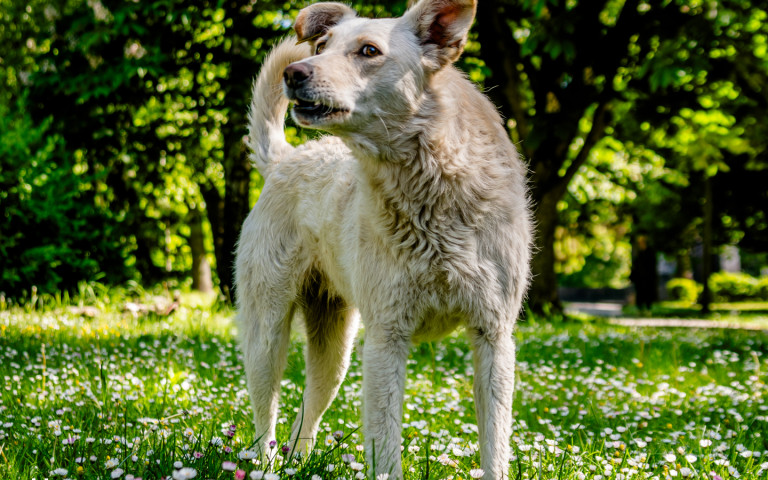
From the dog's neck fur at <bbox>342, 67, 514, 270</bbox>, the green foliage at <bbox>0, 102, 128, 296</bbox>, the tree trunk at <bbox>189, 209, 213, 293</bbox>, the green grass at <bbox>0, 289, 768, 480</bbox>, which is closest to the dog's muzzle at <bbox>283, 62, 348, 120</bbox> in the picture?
the dog's neck fur at <bbox>342, 67, 514, 270</bbox>

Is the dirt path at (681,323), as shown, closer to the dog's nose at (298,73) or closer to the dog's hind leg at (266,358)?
the dog's hind leg at (266,358)

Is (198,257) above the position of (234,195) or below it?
below

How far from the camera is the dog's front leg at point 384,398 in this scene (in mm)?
2742

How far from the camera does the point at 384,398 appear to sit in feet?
9.09

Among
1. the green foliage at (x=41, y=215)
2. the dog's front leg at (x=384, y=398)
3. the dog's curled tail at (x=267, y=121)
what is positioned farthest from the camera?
the green foliage at (x=41, y=215)

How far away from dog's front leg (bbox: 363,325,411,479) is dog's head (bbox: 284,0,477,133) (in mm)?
911

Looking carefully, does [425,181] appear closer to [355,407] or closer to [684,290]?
[355,407]

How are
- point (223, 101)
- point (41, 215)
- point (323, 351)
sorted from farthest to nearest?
point (41, 215) → point (223, 101) → point (323, 351)

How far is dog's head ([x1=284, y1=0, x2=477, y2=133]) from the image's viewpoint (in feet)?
8.81

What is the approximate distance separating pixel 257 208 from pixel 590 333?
5.82 meters

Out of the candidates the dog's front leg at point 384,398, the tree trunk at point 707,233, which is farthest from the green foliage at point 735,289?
the dog's front leg at point 384,398

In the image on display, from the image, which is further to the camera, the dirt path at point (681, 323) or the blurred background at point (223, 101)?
the dirt path at point (681, 323)

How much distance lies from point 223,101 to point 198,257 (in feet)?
30.7

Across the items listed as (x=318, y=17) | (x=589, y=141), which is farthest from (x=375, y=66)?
(x=589, y=141)
